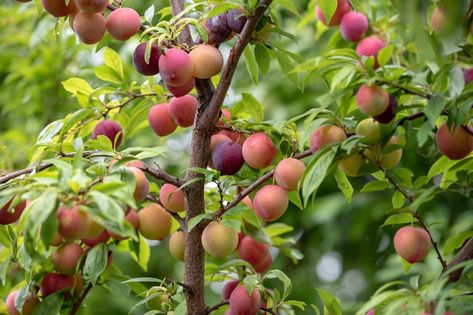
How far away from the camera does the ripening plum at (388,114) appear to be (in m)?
0.92

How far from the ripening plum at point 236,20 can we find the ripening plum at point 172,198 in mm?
234

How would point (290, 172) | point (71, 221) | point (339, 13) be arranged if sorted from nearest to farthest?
point (71, 221) < point (290, 172) < point (339, 13)

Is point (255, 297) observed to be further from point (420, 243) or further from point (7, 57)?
point (7, 57)

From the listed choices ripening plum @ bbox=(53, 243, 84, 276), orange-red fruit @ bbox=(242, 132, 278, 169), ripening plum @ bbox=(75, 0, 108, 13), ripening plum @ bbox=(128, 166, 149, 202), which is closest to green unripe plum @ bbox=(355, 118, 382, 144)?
orange-red fruit @ bbox=(242, 132, 278, 169)

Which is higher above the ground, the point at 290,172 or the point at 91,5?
the point at 91,5

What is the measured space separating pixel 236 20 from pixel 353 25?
42cm

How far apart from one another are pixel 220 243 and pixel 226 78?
21cm

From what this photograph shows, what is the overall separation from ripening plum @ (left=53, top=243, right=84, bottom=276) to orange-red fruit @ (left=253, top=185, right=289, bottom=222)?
299mm

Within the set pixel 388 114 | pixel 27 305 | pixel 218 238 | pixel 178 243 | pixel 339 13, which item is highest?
pixel 388 114

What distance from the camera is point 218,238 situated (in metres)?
1.06

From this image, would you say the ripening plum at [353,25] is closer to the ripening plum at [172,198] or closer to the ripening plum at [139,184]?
the ripening plum at [172,198]

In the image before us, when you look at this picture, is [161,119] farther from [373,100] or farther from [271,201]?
[373,100]

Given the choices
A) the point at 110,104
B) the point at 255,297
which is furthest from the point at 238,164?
the point at 110,104

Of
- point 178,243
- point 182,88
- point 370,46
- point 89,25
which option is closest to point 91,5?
point 89,25
